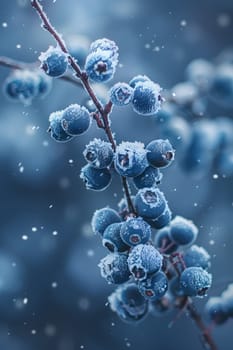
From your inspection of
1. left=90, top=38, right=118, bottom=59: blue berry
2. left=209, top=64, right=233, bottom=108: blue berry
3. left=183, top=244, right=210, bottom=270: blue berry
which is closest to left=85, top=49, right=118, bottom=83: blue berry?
left=90, top=38, right=118, bottom=59: blue berry

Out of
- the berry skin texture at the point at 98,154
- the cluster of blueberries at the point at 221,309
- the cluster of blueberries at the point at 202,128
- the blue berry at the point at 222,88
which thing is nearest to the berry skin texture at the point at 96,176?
the berry skin texture at the point at 98,154

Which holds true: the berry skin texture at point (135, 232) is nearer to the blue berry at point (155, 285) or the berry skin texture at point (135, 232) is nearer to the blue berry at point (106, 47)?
the blue berry at point (155, 285)

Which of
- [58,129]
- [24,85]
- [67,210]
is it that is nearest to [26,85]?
[24,85]

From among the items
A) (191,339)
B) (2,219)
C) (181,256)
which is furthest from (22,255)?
(181,256)

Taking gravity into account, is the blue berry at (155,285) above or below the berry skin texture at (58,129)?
below

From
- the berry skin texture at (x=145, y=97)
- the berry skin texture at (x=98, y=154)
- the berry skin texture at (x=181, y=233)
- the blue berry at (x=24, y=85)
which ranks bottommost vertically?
the berry skin texture at (x=181, y=233)

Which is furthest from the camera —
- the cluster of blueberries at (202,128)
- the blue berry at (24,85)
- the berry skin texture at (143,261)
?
the cluster of blueberries at (202,128)
